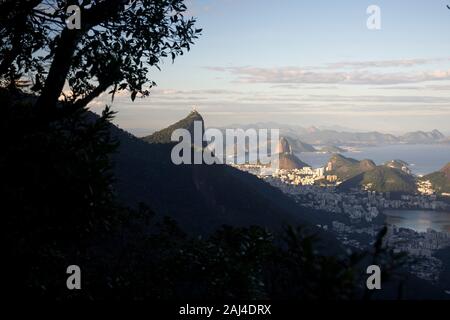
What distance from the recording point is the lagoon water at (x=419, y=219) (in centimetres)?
15712

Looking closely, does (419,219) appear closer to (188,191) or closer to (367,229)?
(367,229)

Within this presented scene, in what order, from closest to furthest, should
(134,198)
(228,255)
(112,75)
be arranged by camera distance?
1. (112,75)
2. (228,255)
3. (134,198)

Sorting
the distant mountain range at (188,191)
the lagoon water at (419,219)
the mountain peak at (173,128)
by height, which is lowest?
the lagoon water at (419,219)

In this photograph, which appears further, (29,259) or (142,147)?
(142,147)

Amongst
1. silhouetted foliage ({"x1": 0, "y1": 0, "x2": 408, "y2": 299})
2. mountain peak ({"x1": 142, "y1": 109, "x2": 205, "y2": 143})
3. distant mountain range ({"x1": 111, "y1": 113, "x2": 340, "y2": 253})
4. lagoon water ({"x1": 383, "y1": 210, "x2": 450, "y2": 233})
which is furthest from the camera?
lagoon water ({"x1": 383, "y1": 210, "x2": 450, "y2": 233})

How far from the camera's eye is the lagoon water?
157 m

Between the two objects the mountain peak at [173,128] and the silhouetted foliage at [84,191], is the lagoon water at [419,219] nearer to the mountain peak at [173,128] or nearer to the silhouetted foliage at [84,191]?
the mountain peak at [173,128]

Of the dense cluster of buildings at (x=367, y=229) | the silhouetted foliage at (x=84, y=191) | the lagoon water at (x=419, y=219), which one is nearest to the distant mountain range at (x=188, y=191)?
the dense cluster of buildings at (x=367, y=229)

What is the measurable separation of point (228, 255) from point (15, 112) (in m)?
3.70

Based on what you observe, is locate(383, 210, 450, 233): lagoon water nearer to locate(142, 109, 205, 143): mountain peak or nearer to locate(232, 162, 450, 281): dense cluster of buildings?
locate(232, 162, 450, 281): dense cluster of buildings

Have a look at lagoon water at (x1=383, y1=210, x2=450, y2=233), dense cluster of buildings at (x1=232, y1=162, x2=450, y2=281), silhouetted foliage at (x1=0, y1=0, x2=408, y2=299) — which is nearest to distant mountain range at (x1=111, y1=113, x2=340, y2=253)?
dense cluster of buildings at (x1=232, y1=162, x2=450, y2=281)
